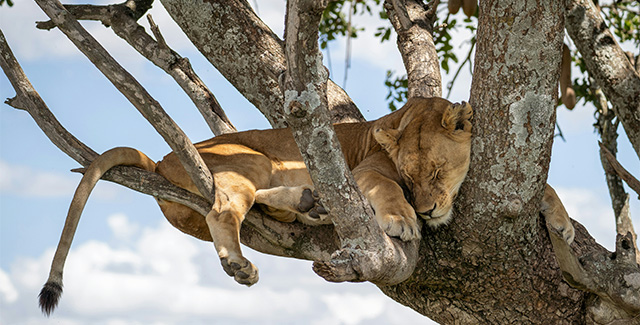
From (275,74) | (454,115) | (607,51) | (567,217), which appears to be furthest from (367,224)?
(607,51)

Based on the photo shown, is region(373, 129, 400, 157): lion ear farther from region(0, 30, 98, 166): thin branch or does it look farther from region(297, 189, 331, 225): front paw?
region(0, 30, 98, 166): thin branch

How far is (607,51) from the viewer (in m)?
5.48

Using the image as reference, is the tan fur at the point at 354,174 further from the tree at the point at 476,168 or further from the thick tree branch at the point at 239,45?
the thick tree branch at the point at 239,45

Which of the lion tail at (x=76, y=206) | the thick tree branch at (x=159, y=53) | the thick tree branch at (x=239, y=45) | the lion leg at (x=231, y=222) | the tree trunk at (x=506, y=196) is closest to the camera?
the tree trunk at (x=506, y=196)

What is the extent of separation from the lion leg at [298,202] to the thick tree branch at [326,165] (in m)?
0.59

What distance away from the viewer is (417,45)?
19.5 ft

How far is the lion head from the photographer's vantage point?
12.6 ft

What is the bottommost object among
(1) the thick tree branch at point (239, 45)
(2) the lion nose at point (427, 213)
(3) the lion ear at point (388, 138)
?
(2) the lion nose at point (427, 213)

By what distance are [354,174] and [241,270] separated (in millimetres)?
815

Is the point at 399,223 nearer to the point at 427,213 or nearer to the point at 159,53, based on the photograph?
the point at 427,213

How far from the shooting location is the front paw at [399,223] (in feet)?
11.7

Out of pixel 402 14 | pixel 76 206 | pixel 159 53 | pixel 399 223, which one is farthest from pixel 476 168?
pixel 159 53

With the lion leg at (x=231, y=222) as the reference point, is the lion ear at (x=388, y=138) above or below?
above

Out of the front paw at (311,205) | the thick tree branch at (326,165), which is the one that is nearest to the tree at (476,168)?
the thick tree branch at (326,165)
